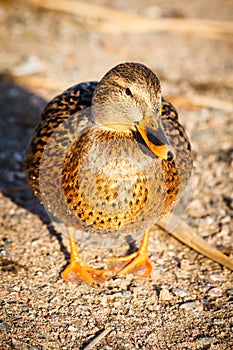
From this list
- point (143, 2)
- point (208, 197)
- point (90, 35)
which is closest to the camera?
point (208, 197)

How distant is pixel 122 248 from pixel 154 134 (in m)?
1.41

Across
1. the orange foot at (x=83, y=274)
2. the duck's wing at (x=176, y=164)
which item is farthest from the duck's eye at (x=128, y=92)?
the orange foot at (x=83, y=274)

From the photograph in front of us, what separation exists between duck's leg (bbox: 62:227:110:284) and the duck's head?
1022mm

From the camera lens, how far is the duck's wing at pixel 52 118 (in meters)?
4.23

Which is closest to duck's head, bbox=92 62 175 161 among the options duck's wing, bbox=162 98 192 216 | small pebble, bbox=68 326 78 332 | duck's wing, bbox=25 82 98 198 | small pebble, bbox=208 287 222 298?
duck's wing, bbox=25 82 98 198

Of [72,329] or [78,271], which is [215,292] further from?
[72,329]

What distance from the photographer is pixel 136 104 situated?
12.0ft

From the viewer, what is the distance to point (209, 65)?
825cm

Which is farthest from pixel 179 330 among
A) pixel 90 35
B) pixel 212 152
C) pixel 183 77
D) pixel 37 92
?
pixel 90 35

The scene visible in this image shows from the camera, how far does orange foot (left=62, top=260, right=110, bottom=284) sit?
4.14 m

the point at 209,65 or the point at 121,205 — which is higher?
the point at 121,205

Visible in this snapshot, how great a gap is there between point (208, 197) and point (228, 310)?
5.18 feet

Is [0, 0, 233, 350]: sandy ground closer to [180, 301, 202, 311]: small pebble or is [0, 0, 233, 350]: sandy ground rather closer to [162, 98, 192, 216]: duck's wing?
[180, 301, 202, 311]: small pebble

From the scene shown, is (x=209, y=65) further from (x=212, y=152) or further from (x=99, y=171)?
(x=99, y=171)
